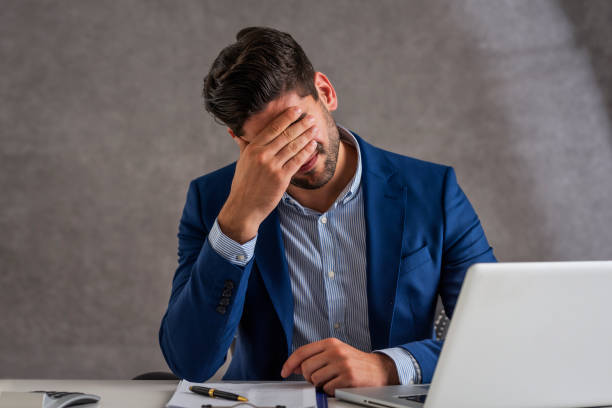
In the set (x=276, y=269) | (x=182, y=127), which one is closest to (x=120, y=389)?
(x=276, y=269)

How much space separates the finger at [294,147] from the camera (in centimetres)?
117

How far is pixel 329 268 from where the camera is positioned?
1.34 metres

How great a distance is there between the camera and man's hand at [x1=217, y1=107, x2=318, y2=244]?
112 cm

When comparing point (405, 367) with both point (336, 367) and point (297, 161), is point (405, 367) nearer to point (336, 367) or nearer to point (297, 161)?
point (336, 367)

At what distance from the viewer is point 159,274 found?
2736mm

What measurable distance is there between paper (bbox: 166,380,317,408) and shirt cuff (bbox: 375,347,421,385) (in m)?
0.17

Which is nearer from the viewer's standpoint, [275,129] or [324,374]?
[324,374]

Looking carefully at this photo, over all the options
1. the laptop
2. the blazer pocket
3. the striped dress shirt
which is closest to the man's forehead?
the striped dress shirt

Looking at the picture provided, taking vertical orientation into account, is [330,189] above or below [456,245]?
above

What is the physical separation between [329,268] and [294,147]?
345 millimetres

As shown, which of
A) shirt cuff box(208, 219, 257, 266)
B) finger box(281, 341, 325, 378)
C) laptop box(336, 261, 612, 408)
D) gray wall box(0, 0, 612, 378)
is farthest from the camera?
gray wall box(0, 0, 612, 378)

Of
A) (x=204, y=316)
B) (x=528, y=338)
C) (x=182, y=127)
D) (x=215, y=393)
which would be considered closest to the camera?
(x=528, y=338)

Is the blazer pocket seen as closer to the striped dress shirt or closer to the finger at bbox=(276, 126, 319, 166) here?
the striped dress shirt

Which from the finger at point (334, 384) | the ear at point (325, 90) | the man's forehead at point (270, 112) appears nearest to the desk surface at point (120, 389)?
the finger at point (334, 384)
